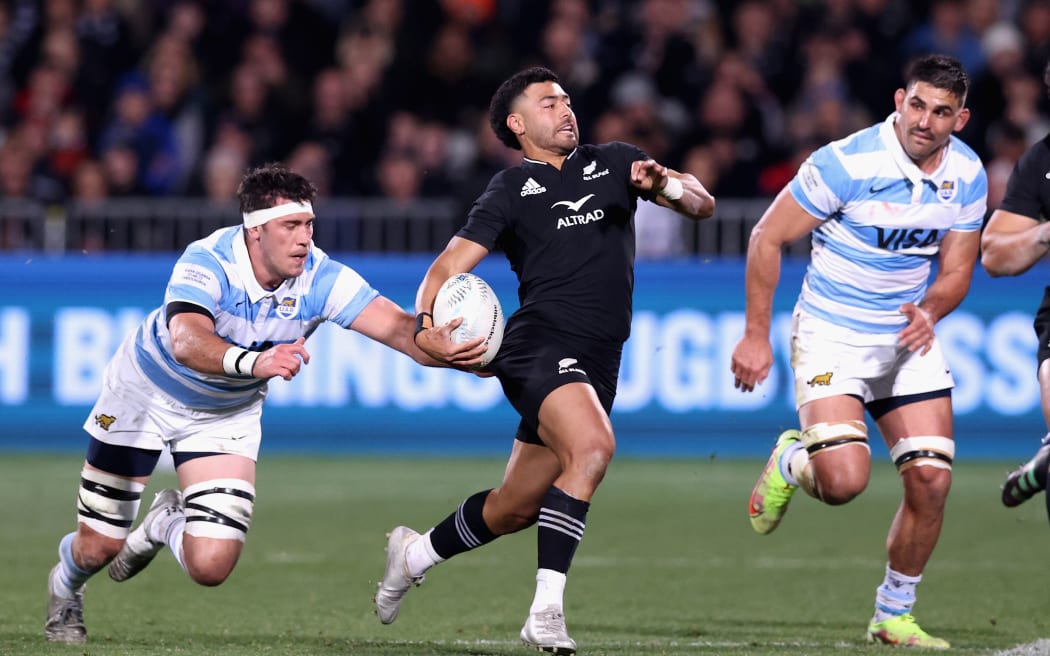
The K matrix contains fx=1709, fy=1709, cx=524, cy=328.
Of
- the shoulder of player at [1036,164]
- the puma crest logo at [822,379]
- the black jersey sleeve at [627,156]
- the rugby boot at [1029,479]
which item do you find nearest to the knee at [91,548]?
the black jersey sleeve at [627,156]

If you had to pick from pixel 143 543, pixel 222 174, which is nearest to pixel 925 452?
pixel 143 543

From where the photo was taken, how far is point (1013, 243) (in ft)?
23.9

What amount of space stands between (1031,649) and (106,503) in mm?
3992

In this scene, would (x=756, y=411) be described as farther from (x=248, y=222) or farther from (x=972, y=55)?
(x=248, y=222)

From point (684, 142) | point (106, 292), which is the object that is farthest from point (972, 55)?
point (106, 292)

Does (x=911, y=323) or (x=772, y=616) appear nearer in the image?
(x=911, y=323)

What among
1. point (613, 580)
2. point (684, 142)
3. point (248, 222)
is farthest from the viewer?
point (684, 142)

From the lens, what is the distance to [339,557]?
408 inches

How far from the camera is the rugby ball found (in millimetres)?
7141

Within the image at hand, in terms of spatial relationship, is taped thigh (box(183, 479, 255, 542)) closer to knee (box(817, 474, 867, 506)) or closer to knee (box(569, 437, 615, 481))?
knee (box(569, 437, 615, 481))

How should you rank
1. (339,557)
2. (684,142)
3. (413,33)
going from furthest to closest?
1. (413,33)
2. (684,142)
3. (339,557)

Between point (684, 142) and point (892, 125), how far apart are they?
7.91 meters

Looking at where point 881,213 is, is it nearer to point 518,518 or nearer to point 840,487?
point 840,487

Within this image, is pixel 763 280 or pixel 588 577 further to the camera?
pixel 588 577
